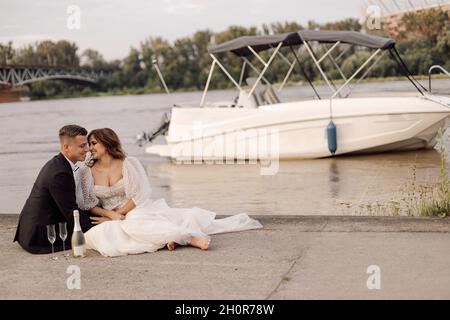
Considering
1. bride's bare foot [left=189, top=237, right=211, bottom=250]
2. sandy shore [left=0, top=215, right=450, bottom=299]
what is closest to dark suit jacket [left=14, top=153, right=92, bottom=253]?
sandy shore [left=0, top=215, right=450, bottom=299]

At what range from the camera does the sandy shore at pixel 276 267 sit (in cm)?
564

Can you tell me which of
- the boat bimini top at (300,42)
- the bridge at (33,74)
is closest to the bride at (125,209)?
the boat bimini top at (300,42)

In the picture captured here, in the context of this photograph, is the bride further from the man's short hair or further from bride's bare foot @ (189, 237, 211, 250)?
the man's short hair

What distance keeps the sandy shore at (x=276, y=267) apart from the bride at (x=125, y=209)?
15 cm

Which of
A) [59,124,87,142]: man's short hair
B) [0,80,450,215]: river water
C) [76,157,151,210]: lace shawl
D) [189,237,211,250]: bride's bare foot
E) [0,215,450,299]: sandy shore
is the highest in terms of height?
[59,124,87,142]: man's short hair

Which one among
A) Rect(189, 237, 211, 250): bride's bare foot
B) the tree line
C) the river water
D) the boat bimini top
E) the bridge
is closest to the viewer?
Rect(189, 237, 211, 250): bride's bare foot

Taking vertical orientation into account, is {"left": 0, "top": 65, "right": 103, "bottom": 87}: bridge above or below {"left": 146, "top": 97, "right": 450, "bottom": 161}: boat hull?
above

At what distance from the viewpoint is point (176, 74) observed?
260ft

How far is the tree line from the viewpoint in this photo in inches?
1843

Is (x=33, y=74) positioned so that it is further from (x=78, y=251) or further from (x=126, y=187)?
(x=78, y=251)

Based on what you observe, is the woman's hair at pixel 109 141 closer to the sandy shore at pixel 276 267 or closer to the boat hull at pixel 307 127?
the sandy shore at pixel 276 267

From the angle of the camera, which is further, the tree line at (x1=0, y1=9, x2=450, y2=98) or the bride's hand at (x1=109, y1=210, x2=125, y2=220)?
the tree line at (x1=0, y1=9, x2=450, y2=98)

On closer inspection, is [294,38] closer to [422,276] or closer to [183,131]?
[183,131]
